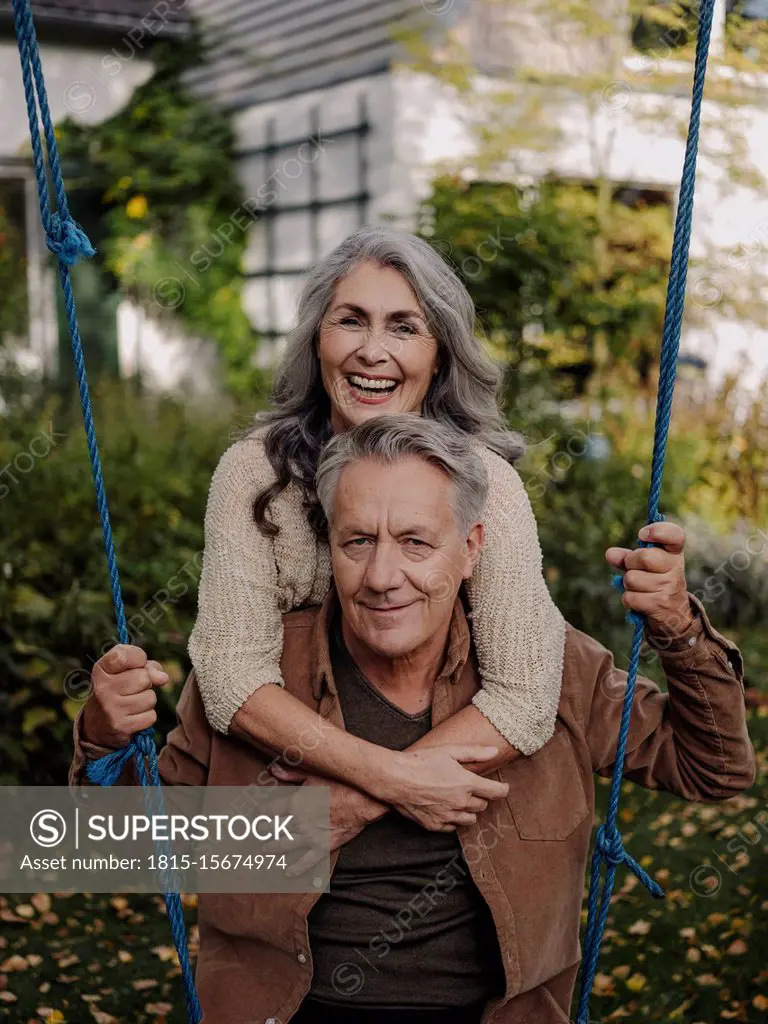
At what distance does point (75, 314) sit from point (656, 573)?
1.04 m

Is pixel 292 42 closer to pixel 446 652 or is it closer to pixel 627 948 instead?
pixel 627 948

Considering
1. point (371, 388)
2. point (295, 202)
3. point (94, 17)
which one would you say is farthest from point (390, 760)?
point (94, 17)

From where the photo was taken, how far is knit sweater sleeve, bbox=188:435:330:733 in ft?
7.11

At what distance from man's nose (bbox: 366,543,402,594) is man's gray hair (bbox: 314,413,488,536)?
0.40 ft

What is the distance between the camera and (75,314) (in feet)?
6.77

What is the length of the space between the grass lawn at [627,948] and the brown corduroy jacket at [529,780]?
5.75ft

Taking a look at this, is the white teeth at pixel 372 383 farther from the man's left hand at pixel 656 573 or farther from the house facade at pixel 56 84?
the house facade at pixel 56 84

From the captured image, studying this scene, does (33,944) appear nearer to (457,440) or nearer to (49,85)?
(457,440)

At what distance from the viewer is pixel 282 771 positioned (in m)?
2.19

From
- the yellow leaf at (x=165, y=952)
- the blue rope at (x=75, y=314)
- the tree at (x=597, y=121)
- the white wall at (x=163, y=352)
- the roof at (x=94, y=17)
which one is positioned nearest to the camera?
the blue rope at (x=75, y=314)

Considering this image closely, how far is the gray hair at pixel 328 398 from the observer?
7.23 feet

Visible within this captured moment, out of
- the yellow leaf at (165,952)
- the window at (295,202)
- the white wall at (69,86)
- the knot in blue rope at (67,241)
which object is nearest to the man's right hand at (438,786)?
the knot in blue rope at (67,241)

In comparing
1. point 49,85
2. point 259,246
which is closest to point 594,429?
point 259,246

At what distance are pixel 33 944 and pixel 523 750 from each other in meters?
2.62
